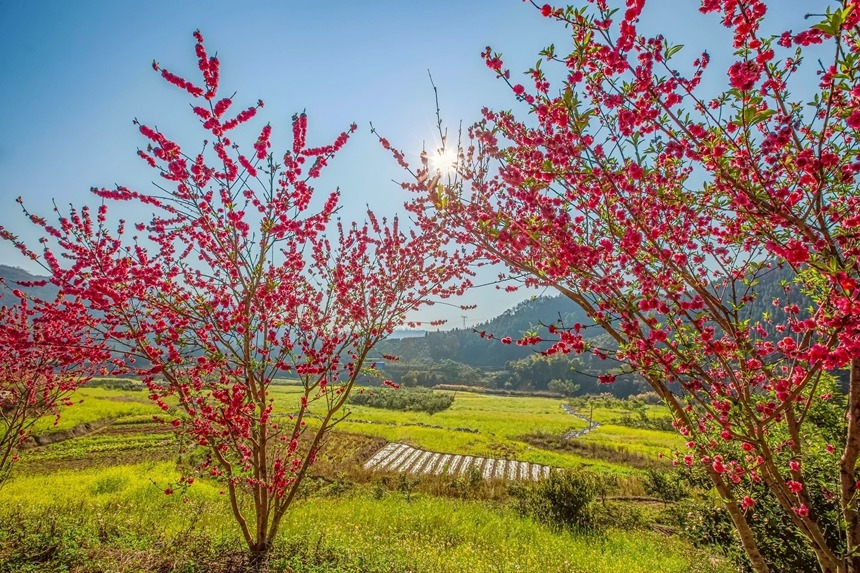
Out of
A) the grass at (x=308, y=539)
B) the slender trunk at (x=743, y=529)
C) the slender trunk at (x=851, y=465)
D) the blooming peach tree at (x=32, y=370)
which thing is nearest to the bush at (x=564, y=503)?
the grass at (x=308, y=539)

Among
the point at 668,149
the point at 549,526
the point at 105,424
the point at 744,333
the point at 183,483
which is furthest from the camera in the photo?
the point at 105,424

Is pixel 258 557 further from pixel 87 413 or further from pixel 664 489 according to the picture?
pixel 87 413

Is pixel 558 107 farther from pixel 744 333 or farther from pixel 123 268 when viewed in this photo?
pixel 123 268

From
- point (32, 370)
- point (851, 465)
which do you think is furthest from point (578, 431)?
point (32, 370)

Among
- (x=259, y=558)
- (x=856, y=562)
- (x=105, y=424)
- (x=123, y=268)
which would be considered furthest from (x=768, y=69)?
(x=105, y=424)

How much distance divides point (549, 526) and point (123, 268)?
1485 cm

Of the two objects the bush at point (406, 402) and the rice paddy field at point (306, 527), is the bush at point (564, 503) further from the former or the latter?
the bush at point (406, 402)

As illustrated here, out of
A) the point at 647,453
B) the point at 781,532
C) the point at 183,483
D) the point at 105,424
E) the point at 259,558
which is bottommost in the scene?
the point at 647,453

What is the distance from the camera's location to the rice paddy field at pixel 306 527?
23.6ft

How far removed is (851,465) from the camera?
300 cm

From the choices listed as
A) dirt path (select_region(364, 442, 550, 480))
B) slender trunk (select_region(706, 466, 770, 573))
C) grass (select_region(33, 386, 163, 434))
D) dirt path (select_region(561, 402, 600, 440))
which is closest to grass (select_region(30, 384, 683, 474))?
grass (select_region(33, 386, 163, 434))

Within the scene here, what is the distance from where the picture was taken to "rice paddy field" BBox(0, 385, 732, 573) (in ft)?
23.6

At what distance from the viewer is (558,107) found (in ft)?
10.6

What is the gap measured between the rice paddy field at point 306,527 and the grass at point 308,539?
0.13ft
